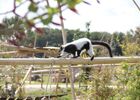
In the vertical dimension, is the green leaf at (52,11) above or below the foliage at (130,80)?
above

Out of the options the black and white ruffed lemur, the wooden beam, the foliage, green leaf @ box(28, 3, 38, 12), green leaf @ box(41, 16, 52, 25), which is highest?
the black and white ruffed lemur

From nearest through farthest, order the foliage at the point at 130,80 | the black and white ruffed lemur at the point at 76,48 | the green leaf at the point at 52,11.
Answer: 1. the green leaf at the point at 52,11
2. the foliage at the point at 130,80
3. the black and white ruffed lemur at the point at 76,48

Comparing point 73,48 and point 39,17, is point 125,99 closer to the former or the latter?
point 73,48

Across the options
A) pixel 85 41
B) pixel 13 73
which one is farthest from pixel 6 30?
pixel 13 73

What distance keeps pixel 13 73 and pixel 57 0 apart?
5.00 metres

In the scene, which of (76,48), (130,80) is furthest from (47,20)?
(76,48)

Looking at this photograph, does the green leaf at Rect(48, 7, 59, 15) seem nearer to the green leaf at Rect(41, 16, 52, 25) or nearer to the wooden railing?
the green leaf at Rect(41, 16, 52, 25)

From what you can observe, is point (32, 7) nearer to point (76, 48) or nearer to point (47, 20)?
point (47, 20)

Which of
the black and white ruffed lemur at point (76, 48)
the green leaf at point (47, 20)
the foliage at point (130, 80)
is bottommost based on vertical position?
the foliage at point (130, 80)

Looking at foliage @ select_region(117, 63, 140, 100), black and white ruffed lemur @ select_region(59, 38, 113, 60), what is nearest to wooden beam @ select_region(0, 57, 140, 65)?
foliage @ select_region(117, 63, 140, 100)

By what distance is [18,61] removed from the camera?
2.87 m

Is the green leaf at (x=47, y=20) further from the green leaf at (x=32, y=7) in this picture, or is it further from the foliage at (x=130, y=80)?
the foliage at (x=130, y=80)

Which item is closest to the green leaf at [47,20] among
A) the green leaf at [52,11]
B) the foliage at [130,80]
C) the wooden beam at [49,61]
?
the green leaf at [52,11]

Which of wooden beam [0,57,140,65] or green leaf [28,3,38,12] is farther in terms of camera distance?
wooden beam [0,57,140,65]
